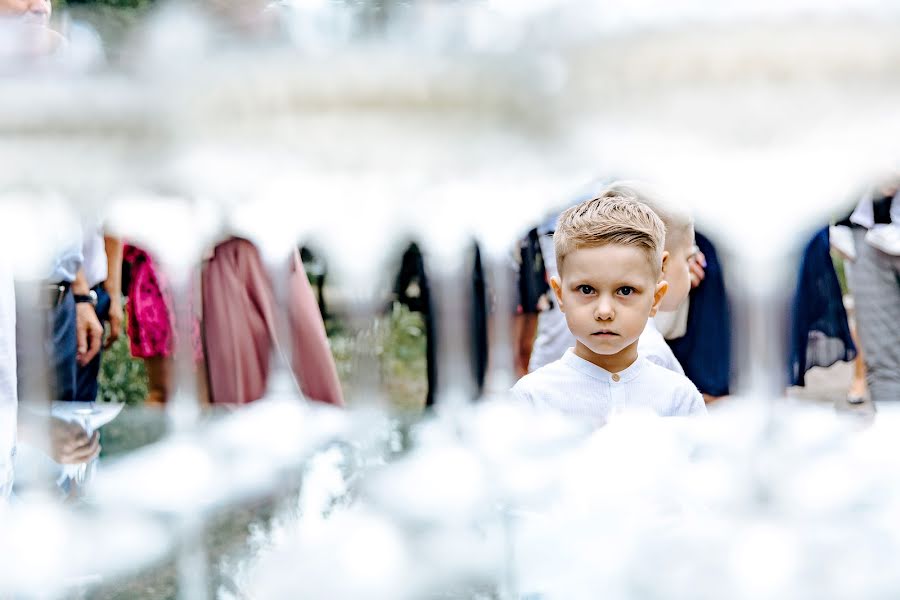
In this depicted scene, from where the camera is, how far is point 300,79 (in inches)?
129

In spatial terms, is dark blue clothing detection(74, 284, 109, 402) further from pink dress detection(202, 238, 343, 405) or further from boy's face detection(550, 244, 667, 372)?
boy's face detection(550, 244, 667, 372)

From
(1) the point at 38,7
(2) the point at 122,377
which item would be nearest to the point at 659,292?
(1) the point at 38,7

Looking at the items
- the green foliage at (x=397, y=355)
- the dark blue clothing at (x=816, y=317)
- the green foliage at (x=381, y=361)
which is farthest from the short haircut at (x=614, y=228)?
the green foliage at (x=397, y=355)

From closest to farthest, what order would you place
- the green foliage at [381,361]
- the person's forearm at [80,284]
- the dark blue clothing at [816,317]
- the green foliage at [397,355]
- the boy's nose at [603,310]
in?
1. the boy's nose at [603,310]
2. the dark blue clothing at [816,317]
3. the person's forearm at [80,284]
4. the green foliage at [381,361]
5. the green foliage at [397,355]

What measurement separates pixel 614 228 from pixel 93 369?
1.06m

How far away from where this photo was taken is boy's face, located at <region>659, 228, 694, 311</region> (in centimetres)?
58

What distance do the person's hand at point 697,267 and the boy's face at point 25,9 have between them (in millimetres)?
906

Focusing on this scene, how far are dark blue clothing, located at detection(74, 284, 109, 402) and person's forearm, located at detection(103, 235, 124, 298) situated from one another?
0.05ft

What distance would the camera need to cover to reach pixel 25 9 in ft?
3.80

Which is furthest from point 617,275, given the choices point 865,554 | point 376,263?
point 376,263

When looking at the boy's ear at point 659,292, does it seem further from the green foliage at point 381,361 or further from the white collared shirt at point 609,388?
the green foliage at point 381,361

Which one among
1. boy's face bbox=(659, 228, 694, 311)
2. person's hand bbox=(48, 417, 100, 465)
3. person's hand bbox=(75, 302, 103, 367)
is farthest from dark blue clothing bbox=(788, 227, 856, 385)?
person's hand bbox=(48, 417, 100, 465)

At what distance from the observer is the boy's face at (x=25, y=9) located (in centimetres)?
113

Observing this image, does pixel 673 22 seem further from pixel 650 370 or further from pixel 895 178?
pixel 650 370
